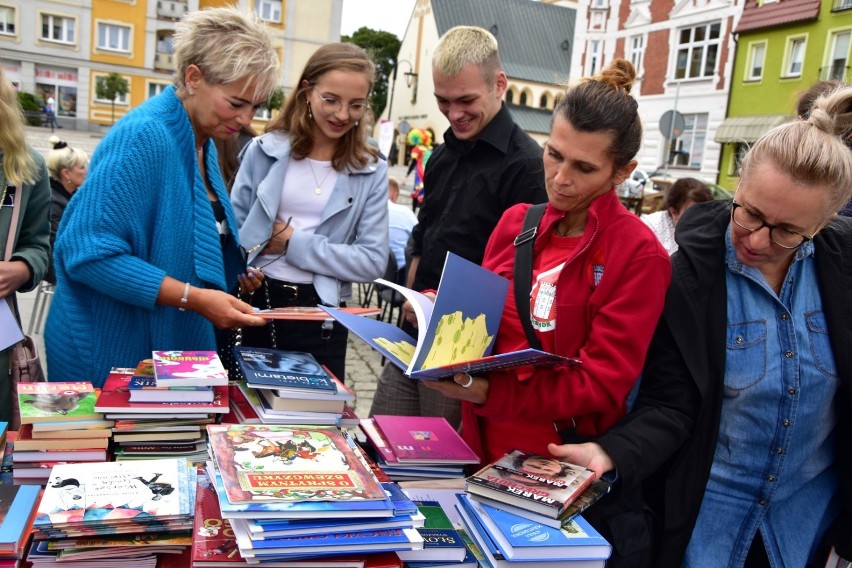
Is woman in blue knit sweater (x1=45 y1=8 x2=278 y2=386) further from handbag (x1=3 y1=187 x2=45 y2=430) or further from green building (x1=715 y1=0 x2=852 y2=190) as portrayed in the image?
green building (x1=715 y1=0 x2=852 y2=190)

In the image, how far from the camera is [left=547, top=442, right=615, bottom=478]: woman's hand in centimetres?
160

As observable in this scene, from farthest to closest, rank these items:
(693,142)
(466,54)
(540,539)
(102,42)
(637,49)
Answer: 1. (102,42)
2. (637,49)
3. (693,142)
4. (466,54)
5. (540,539)

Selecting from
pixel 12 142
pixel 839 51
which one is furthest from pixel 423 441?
pixel 839 51

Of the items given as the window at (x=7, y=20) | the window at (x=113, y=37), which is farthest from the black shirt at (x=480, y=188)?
the window at (x=7, y=20)

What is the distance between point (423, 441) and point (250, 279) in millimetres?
962

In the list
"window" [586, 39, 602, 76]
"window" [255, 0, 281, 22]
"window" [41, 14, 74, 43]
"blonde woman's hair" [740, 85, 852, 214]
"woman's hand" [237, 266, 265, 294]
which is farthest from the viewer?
"window" [255, 0, 281, 22]

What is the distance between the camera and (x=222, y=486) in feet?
4.18

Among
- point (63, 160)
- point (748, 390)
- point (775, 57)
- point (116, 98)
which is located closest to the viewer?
point (748, 390)

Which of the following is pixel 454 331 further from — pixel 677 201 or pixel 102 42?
pixel 102 42

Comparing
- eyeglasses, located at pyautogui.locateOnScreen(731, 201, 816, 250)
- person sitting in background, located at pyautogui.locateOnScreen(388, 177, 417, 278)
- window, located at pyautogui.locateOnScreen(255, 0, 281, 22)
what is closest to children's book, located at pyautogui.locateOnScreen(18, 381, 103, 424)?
eyeglasses, located at pyautogui.locateOnScreen(731, 201, 816, 250)

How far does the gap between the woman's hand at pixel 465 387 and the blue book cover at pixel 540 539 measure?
0.28m

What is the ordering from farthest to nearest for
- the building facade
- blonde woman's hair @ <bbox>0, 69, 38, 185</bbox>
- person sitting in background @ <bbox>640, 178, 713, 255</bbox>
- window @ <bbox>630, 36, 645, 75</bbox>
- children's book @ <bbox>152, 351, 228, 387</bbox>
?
the building facade < window @ <bbox>630, 36, 645, 75</bbox> < person sitting in background @ <bbox>640, 178, 713, 255</bbox> < blonde woman's hair @ <bbox>0, 69, 38, 185</bbox> < children's book @ <bbox>152, 351, 228, 387</bbox>

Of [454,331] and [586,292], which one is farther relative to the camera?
[586,292]

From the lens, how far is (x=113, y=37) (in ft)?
108
